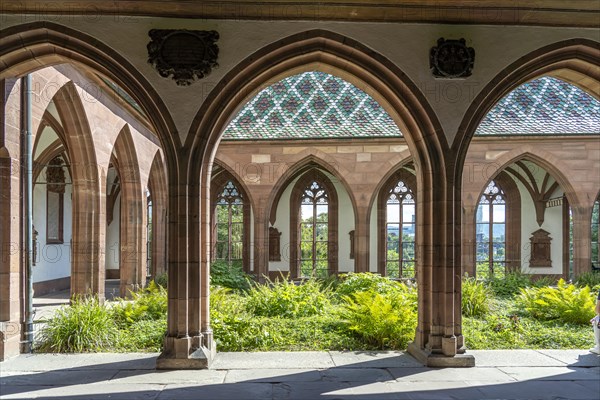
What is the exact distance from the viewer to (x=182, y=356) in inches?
237

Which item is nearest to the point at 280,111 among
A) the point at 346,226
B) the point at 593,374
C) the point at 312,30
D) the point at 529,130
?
the point at 346,226

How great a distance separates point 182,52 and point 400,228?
41.6 feet

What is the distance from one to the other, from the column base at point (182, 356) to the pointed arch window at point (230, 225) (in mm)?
11940

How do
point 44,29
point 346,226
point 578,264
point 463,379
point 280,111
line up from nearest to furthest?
1. point 463,379
2. point 44,29
3. point 578,264
4. point 280,111
5. point 346,226

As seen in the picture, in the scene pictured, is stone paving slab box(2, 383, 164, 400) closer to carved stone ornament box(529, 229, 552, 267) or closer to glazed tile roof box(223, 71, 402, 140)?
glazed tile roof box(223, 71, 402, 140)

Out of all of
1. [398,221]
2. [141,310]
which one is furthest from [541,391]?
[398,221]

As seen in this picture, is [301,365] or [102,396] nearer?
[102,396]

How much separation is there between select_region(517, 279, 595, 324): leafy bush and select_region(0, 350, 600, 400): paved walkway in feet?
6.64

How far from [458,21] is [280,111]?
389 inches

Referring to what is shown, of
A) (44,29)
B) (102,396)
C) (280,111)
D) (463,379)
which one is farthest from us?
(280,111)

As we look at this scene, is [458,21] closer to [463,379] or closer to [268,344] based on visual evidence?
[463,379]

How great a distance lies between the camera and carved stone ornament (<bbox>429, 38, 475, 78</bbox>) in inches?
247

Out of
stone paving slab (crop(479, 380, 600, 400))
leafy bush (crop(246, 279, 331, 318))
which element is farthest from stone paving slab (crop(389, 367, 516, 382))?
leafy bush (crop(246, 279, 331, 318))

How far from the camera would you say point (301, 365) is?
6.13 metres
